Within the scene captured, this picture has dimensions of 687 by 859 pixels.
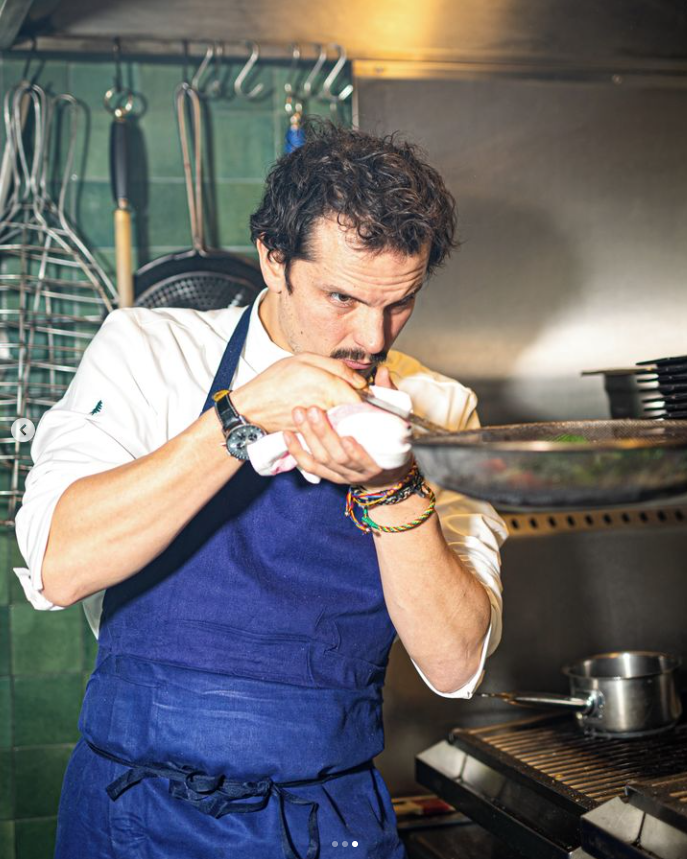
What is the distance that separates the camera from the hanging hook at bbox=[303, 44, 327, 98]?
2197 millimetres

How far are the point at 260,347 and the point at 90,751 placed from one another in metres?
0.61

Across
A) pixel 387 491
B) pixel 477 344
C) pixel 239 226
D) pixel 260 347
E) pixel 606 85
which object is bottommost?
pixel 387 491

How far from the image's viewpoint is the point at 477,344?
2.21 meters

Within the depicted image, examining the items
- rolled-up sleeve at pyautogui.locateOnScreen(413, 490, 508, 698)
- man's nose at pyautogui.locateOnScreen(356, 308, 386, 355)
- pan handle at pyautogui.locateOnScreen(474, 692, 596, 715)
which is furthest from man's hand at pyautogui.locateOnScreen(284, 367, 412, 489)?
pan handle at pyautogui.locateOnScreen(474, 692, 596, 715)

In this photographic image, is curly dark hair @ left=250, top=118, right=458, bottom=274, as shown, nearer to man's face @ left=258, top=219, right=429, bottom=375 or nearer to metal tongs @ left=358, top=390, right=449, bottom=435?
man's face @ left=258, top=219, right=429, bottom=375

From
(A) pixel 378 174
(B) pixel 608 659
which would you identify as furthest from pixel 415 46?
(B) pixel 608 659

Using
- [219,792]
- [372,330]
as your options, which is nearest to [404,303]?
[372,330]

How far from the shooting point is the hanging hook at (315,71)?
2.20 m

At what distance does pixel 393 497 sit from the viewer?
3.88 ft

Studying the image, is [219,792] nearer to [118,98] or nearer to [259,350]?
[259,350]

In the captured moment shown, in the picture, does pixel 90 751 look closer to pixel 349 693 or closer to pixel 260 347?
pixel 349 693

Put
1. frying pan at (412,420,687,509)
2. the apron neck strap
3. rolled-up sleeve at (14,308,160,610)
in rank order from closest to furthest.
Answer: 1. frying pan at (412,420,687,509)
2. rolled-up sleeve at (14,308,160,610)
3. the apron neck strap

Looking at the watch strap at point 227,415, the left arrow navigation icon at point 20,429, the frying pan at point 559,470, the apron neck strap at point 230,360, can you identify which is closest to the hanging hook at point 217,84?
the left arrow navigation icon at point 20,429

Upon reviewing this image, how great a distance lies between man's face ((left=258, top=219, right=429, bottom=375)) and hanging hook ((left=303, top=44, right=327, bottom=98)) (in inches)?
39.1
